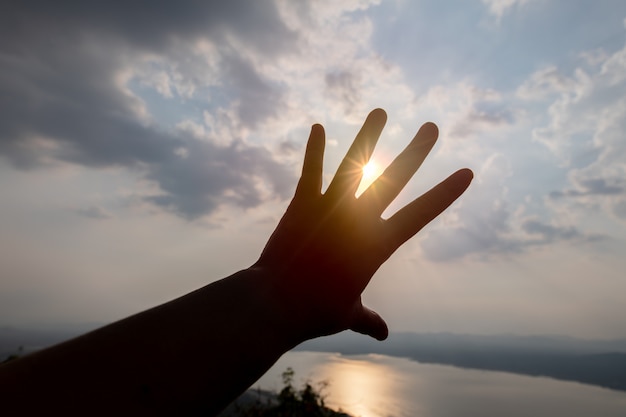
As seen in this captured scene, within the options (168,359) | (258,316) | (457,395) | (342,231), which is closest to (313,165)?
(342,231)

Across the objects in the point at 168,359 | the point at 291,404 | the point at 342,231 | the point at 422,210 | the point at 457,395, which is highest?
the point at 422,210

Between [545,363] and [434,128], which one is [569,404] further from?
[434,128]

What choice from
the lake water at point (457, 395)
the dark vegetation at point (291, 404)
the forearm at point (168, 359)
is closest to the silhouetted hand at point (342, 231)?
the forearm at point (168, 359)

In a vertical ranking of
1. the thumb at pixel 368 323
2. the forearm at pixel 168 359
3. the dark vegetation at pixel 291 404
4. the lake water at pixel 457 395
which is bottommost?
the lake water at pixel 457 395

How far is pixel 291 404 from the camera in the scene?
339 inches

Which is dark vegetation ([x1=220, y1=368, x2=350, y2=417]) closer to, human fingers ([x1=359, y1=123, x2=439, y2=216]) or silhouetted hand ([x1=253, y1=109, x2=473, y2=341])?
silhouetted hand ([x1=253, y1=109, x2=473, y2=341])

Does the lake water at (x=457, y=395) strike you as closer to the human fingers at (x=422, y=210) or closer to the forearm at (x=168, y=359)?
the human fingers at (x=422, y=210)

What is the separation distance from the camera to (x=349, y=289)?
6.26 ft

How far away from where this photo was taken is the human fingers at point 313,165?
2.06 m

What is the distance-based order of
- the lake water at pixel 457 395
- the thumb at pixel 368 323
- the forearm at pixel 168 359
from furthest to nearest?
1. the lake water at pixel 457 395
2. the thumb at pixel 368 323
3. the forearm at pixel 168 359

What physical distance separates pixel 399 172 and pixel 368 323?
86 cm

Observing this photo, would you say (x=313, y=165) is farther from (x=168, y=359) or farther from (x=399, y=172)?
(x=168, y=359)

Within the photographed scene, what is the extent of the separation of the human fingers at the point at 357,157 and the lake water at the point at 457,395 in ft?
153

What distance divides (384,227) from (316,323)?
59 centimetres
